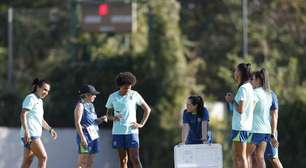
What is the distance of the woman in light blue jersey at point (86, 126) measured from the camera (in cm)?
1541

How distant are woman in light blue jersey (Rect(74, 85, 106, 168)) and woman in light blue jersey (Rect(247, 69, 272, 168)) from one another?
2.50m

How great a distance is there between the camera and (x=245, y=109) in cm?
1452

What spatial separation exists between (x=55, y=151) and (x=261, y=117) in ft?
21.7

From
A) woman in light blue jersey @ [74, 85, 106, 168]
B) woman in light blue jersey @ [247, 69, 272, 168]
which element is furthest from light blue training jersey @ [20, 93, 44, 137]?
woman in light blue jersey @ [247, 69, 272, 168]

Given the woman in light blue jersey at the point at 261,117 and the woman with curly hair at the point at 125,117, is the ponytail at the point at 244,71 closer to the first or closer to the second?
the woman in light blue jersey at the point at 261,117

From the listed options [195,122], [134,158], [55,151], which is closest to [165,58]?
[55,151]

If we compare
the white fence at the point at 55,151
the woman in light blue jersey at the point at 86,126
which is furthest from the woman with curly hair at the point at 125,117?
the white fence at the point at 55,151

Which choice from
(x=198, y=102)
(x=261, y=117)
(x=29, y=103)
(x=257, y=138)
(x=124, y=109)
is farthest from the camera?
(x=198, y=102)

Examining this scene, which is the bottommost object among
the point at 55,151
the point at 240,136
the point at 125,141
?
the point at 55,151

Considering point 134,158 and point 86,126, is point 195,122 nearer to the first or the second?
point 134,158

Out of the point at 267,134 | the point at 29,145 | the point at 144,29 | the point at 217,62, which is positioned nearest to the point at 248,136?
the point at 267,134

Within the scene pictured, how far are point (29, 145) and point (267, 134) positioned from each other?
12.6 ft

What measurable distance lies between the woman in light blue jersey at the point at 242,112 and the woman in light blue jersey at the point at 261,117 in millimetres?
331

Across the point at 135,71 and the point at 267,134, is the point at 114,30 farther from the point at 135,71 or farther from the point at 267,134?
the point at 267,134
